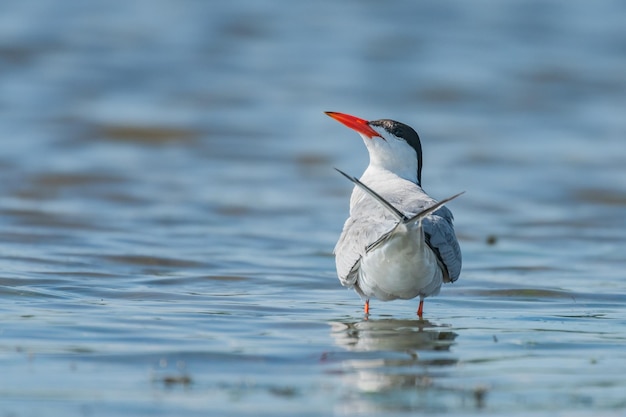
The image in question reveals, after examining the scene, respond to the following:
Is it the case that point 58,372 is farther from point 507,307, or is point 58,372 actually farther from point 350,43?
point 350,43

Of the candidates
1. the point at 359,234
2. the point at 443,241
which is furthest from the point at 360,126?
the point at 443,241

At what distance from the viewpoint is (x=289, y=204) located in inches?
460

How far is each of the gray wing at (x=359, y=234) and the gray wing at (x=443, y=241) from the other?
21 centimetres

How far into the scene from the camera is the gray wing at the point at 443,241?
241 inches

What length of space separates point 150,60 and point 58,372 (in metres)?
14.6

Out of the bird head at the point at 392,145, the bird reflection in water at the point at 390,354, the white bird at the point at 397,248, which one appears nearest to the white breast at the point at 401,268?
the white bird at the point at 397,248

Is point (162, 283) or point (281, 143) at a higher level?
point (281, 143)

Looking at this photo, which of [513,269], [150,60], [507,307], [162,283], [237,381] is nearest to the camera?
[237,381]

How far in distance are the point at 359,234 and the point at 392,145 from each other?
58.0 inches

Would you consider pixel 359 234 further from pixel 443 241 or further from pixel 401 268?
pixel 443 241

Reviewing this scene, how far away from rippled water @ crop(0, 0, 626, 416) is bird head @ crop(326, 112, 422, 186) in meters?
0.96

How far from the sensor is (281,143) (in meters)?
14.5

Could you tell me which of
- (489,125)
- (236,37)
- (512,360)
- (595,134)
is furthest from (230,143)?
(512,360)

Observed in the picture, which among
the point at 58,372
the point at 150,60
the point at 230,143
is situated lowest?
the point at 58,372
